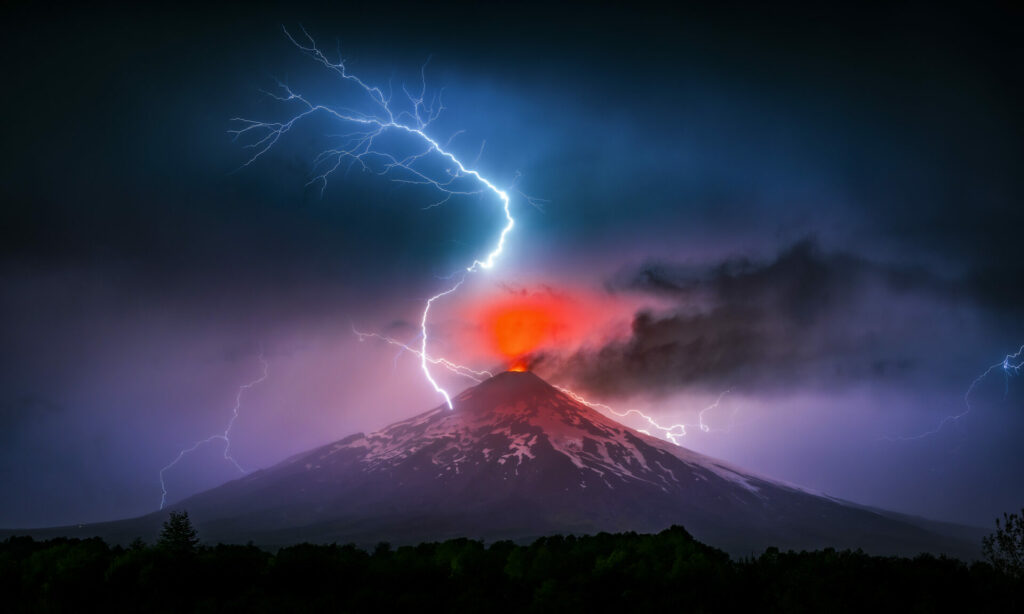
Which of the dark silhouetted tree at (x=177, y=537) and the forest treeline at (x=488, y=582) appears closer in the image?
the forest treeline at (x=488, y=582)

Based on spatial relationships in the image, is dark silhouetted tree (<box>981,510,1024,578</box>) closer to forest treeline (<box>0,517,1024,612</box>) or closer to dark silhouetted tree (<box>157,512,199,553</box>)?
forest treeline (<box>0,517,1024,612</box>)

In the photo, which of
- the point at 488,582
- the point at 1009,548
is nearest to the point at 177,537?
the point at 488,582

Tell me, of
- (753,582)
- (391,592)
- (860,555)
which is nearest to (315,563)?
(391,592)

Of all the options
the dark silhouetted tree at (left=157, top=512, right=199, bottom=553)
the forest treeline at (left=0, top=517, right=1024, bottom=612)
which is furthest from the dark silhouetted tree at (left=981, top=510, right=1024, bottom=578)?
the dark silhouetted tree at (left=157, top=512, right=199, bottom=553)

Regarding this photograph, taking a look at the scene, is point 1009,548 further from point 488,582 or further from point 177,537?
point 177,537

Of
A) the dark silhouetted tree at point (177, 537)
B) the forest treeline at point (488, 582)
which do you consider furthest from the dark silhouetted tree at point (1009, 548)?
the dark silhouetted tree at point (177, 537)

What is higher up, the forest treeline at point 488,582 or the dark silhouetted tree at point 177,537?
the dark silhouetted tree at point 177,537

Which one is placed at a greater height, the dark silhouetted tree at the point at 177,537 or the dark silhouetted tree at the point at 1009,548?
the dark silhouetted tree at the point at 177,537

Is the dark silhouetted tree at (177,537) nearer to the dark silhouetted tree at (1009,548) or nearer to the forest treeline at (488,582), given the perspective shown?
the forest treeline at (488,582)
